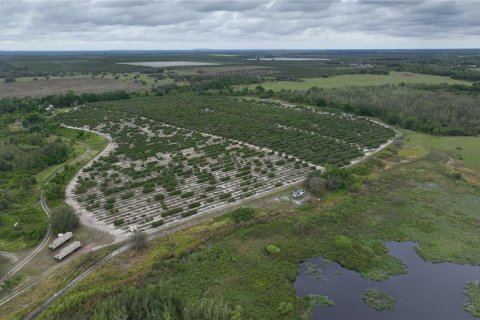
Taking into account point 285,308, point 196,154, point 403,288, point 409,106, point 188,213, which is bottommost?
point 403,288

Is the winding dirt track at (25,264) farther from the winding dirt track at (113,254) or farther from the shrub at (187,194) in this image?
the shrub at (187,194)

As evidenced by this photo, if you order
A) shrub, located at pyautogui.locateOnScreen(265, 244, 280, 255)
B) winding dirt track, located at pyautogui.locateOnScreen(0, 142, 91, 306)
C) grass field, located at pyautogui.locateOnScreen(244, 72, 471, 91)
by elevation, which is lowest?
shrub, located at pyautogui.locateOnScreen(265, 244, 280, 255)

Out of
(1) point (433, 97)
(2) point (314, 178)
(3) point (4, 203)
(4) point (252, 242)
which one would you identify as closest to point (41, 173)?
(3) point (4, 203)

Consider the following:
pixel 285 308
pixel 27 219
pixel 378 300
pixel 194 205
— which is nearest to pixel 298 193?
pixel 194 205

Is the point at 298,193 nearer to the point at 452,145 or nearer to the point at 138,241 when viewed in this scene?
the point at 138,241

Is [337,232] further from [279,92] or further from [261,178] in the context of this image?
[279,92]

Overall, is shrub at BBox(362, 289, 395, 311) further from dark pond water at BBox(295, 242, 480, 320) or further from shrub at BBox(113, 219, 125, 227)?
shrub at BBox(113, 219, 125, 227)

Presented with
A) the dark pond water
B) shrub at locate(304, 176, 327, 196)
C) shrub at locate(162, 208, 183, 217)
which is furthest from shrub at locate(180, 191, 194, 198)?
the dark pond water
